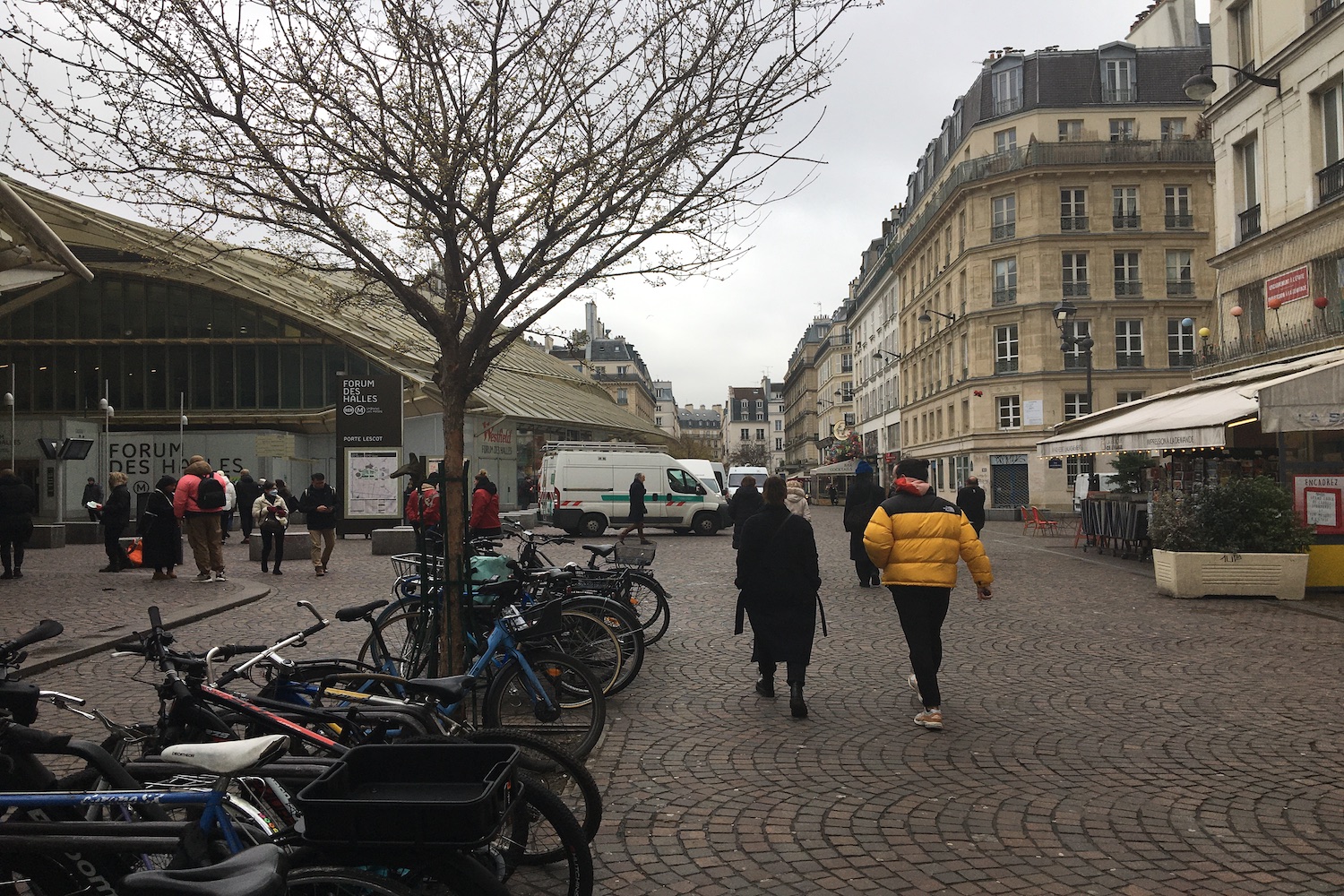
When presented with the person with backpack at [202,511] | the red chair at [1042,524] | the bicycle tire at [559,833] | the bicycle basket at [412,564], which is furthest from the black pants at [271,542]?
the red chair at [1042,524]

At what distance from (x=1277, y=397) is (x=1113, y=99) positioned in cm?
3838

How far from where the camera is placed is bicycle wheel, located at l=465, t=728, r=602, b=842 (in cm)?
379

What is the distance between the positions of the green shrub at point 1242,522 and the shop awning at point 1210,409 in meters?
0.88

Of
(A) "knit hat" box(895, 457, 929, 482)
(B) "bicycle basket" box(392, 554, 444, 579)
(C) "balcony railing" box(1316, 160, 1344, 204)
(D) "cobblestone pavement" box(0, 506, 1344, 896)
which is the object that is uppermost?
(C) "balcony railing" box(1316, 160, 1344, 204)

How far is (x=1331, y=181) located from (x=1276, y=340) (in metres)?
3.07

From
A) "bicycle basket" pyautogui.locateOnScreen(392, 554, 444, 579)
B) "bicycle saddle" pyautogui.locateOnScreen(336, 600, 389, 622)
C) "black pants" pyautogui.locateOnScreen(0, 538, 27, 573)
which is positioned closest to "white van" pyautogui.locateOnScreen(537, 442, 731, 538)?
"black pants" pyautogui.locateOnScreen(0, 538, 27, 573)

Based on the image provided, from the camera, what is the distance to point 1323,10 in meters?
19.3

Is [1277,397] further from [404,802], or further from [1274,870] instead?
[404,802]

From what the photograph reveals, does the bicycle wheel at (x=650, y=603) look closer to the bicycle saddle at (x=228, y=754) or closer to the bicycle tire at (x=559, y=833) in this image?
the bicycle tire at (x=559, y=833)

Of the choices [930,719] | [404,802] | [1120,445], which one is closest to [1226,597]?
[1120,445]

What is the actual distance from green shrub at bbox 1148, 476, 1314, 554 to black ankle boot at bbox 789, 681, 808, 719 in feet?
28.7

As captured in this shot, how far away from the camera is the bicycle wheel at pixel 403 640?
6950 millimetres

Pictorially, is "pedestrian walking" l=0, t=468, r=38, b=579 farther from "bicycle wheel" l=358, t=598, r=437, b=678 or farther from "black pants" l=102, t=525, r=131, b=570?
"bicycle wheel" l=358, t=598, r=437, b=678

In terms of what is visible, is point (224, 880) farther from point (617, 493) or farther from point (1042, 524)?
point (1042, 524)
